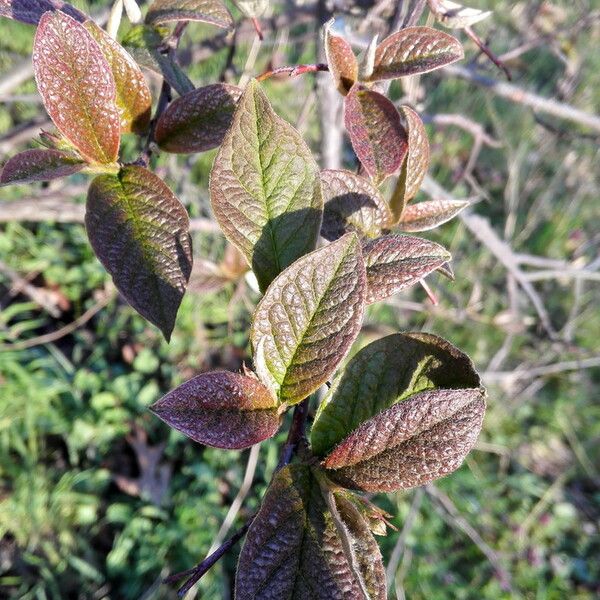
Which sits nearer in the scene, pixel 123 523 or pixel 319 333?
pixel 319 333

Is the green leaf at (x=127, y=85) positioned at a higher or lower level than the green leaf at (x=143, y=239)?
higher

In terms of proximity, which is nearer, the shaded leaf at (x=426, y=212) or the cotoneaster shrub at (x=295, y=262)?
the cotoneaster shrub at (x=295, y=262)

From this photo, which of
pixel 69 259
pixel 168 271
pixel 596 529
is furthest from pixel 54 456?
pixel 596 529

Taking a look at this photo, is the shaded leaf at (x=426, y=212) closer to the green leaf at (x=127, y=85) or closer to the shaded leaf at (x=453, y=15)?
the shaded leaf at (x=453, y=15)

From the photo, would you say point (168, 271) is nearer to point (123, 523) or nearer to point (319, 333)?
point (319, 333)

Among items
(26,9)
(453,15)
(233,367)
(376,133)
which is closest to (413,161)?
(376,133)

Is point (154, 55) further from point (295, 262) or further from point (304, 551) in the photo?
point (304, 551)

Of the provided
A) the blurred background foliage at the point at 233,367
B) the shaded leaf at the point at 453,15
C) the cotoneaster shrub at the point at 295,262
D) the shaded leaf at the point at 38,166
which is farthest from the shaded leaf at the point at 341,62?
the blurred background foliage at the point at 233,367
